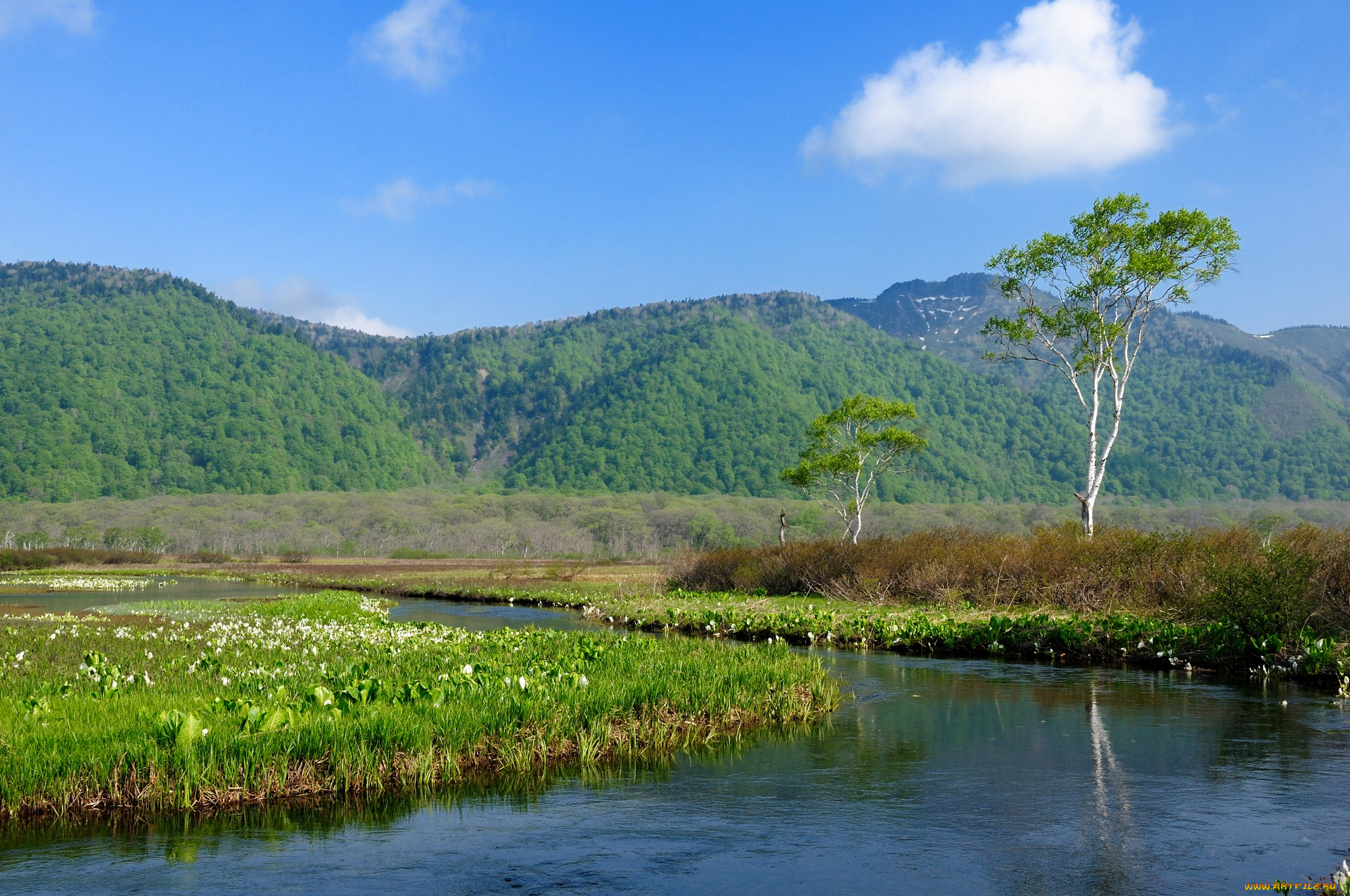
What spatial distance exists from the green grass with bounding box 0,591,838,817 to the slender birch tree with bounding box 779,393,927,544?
32994 millimetres

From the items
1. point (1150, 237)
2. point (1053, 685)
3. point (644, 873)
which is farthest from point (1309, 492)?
point (644, 873)

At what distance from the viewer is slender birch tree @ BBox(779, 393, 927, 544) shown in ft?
171

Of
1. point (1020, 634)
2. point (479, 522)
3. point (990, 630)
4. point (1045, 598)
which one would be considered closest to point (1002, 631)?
point (990, 630)

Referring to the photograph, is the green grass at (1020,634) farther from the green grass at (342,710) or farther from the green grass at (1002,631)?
the green grass at (342,710)

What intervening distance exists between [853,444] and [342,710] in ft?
147

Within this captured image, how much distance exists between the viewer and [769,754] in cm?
1208

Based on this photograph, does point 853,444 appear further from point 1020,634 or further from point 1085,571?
point 1020,634

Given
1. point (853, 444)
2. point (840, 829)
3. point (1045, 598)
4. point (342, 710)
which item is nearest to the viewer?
point (840, 829)

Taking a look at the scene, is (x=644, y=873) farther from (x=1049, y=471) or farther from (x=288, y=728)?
(x=1049, y=471)

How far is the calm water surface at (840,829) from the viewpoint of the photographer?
746 centimetres

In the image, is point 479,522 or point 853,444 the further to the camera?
point 479,522

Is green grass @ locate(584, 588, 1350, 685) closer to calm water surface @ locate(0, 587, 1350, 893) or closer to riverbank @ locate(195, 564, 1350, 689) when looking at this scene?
riverbank @ locate(195, 564, 1350, 689)

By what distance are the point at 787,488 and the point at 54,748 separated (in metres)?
180

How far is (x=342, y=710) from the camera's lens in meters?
11.4
